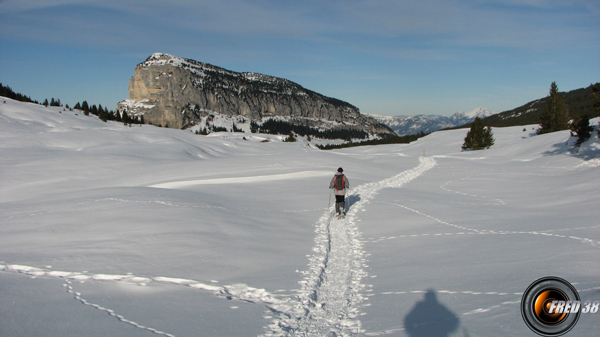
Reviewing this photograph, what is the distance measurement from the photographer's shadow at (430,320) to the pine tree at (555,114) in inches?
Result: 2273

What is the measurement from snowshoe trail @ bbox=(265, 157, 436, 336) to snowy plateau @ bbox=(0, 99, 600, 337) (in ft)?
0.13

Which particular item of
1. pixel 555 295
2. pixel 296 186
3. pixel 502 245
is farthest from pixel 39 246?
pixel 296 186

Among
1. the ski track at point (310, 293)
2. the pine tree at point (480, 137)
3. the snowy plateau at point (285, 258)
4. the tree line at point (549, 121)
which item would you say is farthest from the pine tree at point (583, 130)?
the ski track at point (310, 293)

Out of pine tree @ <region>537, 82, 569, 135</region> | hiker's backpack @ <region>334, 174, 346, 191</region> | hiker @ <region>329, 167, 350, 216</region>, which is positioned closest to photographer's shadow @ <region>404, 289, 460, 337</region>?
hiker @ <region>329, 167, 350, 216</region>

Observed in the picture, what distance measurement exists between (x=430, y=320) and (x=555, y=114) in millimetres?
59231

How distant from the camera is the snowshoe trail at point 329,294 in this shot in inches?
200

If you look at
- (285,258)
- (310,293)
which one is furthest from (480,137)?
(310,293)

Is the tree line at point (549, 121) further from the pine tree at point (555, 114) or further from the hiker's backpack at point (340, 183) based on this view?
the hiker's backpack at point (340, 183)

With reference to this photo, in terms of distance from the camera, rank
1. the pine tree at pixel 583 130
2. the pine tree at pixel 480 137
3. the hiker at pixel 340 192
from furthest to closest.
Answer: the pine tree at pixel 480 137 < the pine tree at pixel 583 130 < the hiker at pixel 340 192

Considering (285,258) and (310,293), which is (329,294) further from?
(285,258)

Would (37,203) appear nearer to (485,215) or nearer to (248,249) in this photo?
(248,249)

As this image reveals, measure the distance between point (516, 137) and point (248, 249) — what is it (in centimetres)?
7115

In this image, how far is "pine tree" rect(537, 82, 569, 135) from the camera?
49.9m

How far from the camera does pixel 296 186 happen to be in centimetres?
1953
